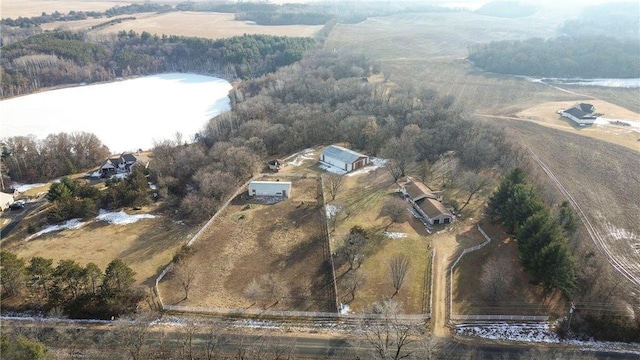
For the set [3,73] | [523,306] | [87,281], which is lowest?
[523,306]

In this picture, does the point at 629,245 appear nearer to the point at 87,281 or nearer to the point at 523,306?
the point at 523,306

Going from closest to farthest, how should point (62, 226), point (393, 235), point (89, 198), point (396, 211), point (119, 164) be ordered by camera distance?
point (393, 235) < point (396, 211) < point (62, 226) < point (89, 198) < point (119, 164)

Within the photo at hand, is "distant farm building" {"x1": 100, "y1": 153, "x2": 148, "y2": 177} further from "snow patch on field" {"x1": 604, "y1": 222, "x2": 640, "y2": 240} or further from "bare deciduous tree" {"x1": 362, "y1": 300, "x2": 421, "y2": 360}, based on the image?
"snow patch on field" {"x1": 604, "y1": 222, "x2": 640, "y2": 240}

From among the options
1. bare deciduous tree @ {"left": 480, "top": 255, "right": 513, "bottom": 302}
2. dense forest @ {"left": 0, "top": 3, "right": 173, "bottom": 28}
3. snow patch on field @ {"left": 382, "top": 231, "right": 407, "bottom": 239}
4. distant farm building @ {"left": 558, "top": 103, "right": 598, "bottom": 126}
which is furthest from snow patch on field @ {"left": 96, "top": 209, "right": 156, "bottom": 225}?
dense forest @ {"left": 0, "top": 3, "right": 173, "bottom": 28}

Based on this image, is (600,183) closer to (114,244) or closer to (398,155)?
(398,155)

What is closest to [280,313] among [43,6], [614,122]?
[614,122]

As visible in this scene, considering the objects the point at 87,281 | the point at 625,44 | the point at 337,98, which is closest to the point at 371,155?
the point at 337,98
